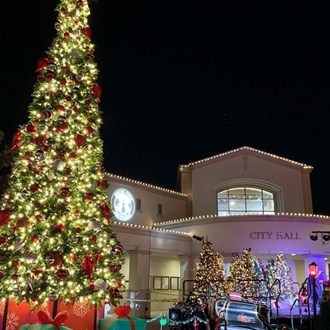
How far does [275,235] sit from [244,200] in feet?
19.7

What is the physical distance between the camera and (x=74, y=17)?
30.4 ft

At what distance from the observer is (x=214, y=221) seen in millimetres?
24328

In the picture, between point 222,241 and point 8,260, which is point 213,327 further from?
point 222,241

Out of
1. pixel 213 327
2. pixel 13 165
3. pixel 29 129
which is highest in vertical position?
pixel 29 129

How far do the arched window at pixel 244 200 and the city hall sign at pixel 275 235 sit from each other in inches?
216

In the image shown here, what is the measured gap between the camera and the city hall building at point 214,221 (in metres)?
22.5

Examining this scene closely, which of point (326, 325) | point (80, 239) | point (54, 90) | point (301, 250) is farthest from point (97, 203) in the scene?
point (301, 250)

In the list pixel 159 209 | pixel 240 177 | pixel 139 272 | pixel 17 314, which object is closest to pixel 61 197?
pixel 17 314

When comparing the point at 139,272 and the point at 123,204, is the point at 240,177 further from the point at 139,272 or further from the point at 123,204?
the point at 139,272

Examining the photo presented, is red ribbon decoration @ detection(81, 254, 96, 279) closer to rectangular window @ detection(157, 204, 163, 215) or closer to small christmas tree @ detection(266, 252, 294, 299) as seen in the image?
small christmas tree @ detection(266, 252, 294, 299)

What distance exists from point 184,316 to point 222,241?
12.9 meters

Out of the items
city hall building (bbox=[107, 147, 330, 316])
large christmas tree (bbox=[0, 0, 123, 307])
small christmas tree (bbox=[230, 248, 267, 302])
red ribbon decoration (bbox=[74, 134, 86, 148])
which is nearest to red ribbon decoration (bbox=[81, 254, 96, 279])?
large christmas tree (bbox=[0, 0, 123, 307])

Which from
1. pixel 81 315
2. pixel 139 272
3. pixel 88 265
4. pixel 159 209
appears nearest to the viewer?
pixel 88 265

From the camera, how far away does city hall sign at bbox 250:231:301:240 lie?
23406 millimetres
